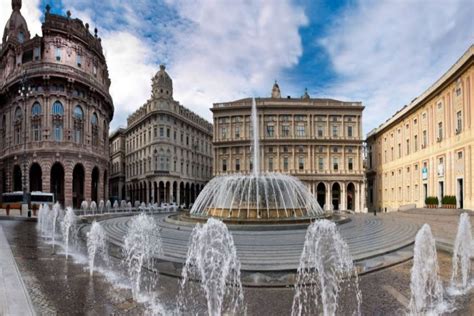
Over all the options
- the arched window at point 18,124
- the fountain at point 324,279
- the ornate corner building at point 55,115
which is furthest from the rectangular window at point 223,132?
the fountain at point 324,279

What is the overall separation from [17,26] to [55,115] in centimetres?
2181

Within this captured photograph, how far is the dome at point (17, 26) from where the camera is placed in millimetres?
44406

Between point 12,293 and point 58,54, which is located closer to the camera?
point 12,293

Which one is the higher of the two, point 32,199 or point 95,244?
point 95,244

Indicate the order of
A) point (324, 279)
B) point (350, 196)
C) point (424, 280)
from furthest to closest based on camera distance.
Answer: point (350, 196) → point (324, 279) → point (424, 280)

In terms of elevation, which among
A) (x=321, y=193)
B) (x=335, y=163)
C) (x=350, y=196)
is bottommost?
(x=350, y=196)

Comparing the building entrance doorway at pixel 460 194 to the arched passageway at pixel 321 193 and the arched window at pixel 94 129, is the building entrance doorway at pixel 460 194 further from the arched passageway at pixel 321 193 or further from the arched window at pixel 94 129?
the arched window at pixel 94 129

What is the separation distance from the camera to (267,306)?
18.6ft

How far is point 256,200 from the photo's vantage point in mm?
15961

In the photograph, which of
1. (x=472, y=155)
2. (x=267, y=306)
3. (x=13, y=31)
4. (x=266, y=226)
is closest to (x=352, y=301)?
(x=267, y=306)

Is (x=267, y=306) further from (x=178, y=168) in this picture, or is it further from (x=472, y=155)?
(x=178, y=168)

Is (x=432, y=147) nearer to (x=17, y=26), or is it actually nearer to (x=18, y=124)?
(x=18, y=124)

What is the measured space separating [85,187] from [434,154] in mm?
43561

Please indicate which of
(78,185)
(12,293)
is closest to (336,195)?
(78,185)
